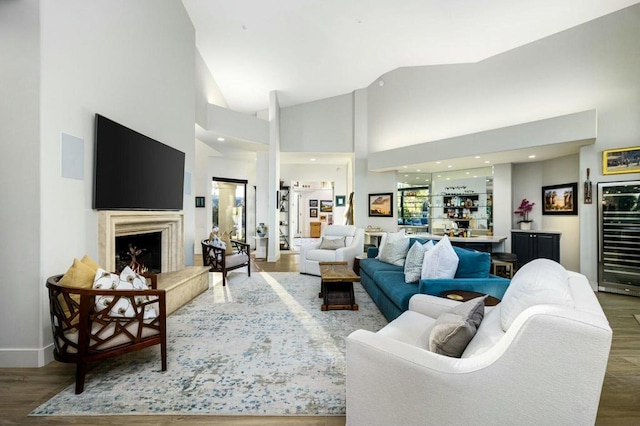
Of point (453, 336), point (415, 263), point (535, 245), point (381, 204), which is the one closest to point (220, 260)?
point (415, 263)

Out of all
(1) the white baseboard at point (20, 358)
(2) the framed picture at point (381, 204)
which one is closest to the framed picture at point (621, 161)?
(2) the framed picture at point (381, 204)

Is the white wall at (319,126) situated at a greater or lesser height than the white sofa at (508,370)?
greater

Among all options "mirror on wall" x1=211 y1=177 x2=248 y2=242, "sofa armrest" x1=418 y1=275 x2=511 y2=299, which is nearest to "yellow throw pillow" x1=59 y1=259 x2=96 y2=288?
"sofa armrest" x1=418 y1=275 x2=511 y2=299

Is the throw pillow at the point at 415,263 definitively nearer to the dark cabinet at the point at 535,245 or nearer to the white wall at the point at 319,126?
the dark cabinet at the point at 535,245

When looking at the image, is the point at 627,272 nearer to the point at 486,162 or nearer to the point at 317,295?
the point at 486,162

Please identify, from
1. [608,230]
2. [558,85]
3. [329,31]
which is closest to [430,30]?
[329,31]

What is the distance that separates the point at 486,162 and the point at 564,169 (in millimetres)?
1350

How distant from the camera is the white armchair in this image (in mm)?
5422

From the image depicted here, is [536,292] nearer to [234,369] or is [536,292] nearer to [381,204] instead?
[234,369]

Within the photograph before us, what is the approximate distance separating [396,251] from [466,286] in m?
1.60

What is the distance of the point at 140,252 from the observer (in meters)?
3.90

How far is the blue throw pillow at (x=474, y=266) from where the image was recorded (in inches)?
115

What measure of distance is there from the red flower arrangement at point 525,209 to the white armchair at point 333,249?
11.5ft

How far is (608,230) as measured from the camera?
4656 millimetres
